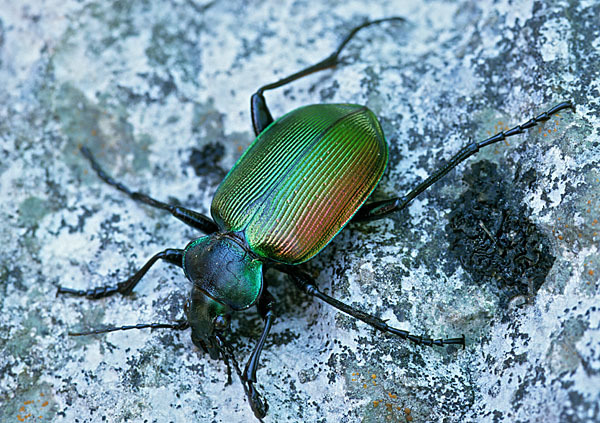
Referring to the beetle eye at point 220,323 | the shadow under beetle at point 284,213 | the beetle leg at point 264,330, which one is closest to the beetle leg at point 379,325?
the shadow under beetle at point 284,213

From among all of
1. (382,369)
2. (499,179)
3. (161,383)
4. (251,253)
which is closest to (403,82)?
(499,179)

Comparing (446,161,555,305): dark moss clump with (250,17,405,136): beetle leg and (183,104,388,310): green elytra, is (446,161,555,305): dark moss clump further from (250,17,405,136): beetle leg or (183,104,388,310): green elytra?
(250,17,405,136): beetle leg

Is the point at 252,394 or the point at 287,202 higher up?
the point at 287,202

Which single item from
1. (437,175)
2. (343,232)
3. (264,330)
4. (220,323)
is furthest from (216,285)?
(437,175)

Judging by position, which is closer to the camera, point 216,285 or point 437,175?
point 216,285

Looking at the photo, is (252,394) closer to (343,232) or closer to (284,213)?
(284,213)

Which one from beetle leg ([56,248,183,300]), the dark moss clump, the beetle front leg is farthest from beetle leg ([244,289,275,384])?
the dark moss clump

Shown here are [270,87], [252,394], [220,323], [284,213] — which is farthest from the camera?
[270,87]

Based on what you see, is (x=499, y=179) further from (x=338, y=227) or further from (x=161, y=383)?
(x=161, y=383)
